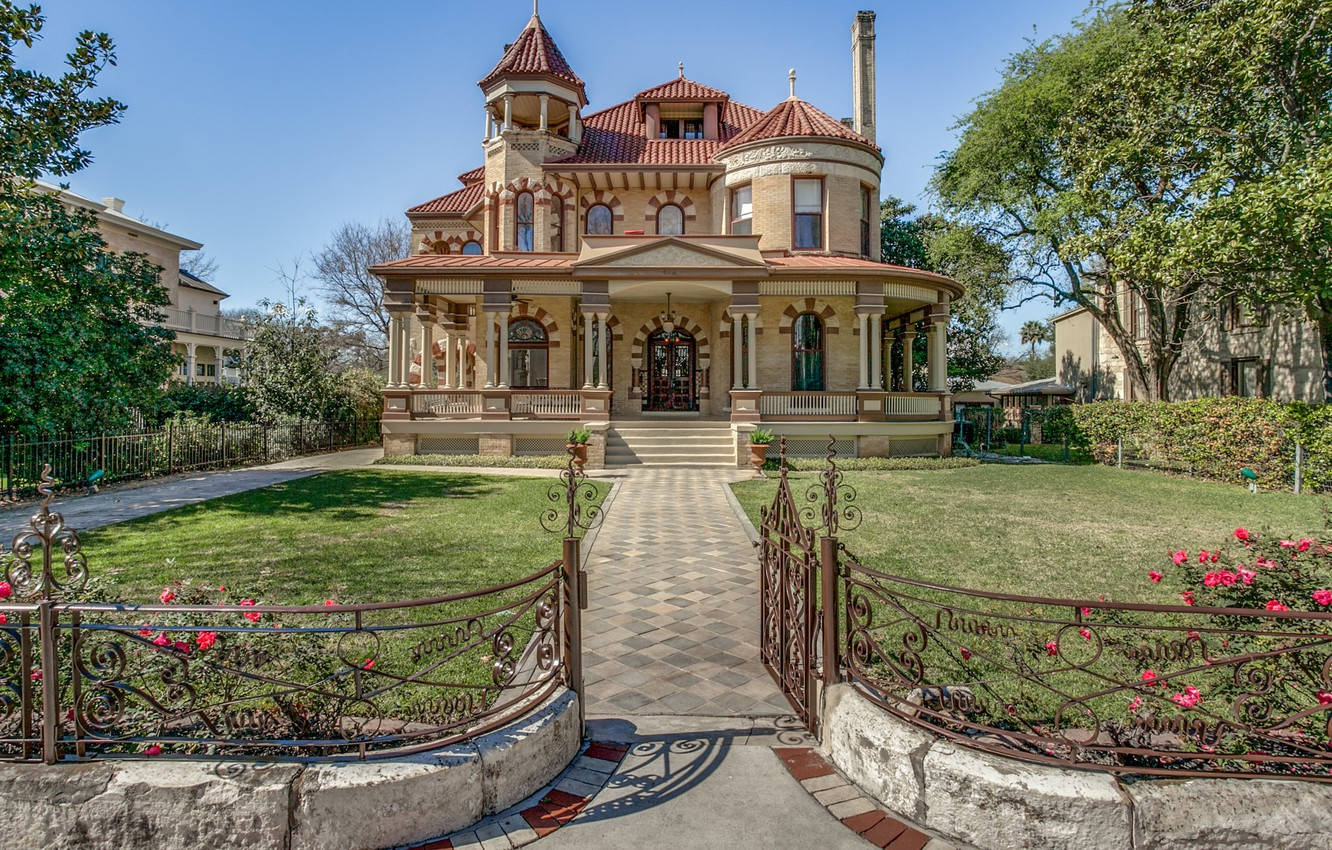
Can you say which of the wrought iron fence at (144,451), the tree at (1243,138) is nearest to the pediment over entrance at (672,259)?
the tree at (1243,138)

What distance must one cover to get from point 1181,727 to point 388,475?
15.4 meters

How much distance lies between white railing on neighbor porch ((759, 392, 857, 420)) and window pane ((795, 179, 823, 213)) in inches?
274

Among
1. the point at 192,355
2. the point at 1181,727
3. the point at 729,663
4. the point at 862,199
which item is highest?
the point at 862,199

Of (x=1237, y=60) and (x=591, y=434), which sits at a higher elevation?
(x=1237, y=60)

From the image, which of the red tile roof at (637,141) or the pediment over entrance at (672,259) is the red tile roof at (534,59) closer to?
the red tile roof at (637,141)

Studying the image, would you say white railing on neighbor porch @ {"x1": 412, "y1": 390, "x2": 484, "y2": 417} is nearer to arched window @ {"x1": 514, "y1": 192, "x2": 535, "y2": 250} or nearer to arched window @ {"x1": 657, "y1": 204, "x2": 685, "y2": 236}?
arched window @ {"x1": 514, "y1": 192, "x2": 535, "y2": 250}

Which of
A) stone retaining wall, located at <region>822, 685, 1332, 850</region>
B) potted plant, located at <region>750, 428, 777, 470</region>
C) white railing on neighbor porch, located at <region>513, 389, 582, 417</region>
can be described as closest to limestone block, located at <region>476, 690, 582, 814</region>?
stone retaining wall, located at <region>822, 685, 1332, 850</region>

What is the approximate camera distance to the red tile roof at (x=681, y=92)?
83.5 feet

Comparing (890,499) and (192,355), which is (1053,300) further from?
(192,355)

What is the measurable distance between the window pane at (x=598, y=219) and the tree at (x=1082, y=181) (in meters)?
13.6

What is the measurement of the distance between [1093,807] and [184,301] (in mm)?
43401

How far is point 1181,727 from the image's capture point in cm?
275

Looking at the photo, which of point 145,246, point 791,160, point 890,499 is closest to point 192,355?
point 145,246

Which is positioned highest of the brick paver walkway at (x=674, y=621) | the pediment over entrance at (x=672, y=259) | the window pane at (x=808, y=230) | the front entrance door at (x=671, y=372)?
the window pane at (x=808, y=230)
